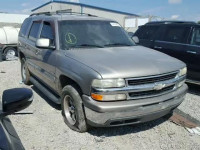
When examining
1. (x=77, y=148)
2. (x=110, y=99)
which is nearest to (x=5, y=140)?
(x=110, y=99)

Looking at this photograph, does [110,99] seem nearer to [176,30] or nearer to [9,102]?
[9,102]

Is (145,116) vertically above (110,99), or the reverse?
(110,99)

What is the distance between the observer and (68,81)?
4199 millimetres

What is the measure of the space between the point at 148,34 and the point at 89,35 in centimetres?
372

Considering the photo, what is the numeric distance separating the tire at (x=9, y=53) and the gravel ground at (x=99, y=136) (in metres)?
10.6

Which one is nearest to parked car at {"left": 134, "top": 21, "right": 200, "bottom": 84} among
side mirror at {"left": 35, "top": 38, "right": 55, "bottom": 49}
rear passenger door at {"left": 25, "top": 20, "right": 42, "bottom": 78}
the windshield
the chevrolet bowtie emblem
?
the windshield

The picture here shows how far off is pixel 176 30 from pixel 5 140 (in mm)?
6251

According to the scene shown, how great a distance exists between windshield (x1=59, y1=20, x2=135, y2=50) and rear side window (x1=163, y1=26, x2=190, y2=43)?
2.33m

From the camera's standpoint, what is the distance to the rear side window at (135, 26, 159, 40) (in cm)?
762

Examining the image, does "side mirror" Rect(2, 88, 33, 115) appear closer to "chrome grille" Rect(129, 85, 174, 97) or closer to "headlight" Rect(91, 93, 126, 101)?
"headlight" Rect(91, 93, 126, 101)

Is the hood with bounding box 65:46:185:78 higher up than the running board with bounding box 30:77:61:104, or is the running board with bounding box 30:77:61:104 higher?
the hood with bounding box 65:46:185:78

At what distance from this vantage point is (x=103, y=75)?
3289 millimetres

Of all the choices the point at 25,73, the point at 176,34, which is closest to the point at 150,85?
the point at 176,34

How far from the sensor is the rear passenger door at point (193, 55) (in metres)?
6.26
